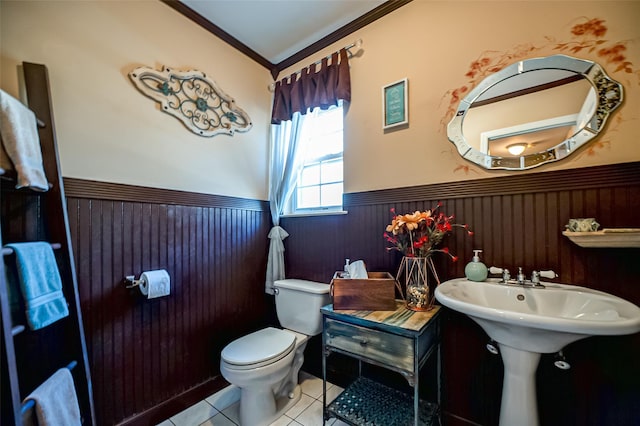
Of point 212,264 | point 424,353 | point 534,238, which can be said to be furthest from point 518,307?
point 212,264

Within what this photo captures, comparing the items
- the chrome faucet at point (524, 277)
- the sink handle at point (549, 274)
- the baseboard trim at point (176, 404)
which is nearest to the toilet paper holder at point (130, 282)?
the baseboard trim at point (176, 404)

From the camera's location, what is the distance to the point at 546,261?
A: 117 centimetres

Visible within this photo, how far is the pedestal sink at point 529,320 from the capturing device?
2.53 feet

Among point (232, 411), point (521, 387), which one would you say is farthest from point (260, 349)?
point (521, 387)

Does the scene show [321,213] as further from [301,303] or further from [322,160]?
[301,303]

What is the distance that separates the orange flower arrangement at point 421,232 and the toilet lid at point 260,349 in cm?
91

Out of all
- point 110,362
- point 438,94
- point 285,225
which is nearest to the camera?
point 110,362

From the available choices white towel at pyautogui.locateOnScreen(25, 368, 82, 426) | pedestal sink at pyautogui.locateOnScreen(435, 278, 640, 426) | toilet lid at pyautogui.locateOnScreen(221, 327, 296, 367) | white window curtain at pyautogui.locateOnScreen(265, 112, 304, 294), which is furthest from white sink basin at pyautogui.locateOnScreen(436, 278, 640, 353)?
white towel at pyautogui.locateOnScreen(25, 368, 82, 426)

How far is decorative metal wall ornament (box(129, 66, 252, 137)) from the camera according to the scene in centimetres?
151

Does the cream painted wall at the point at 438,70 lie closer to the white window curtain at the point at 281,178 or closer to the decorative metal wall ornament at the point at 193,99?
the white window curtain at the point at 281,178

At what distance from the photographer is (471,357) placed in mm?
1320

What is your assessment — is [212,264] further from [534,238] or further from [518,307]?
[534,238]

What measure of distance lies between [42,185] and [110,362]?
948mm

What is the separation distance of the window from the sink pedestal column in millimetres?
1310
